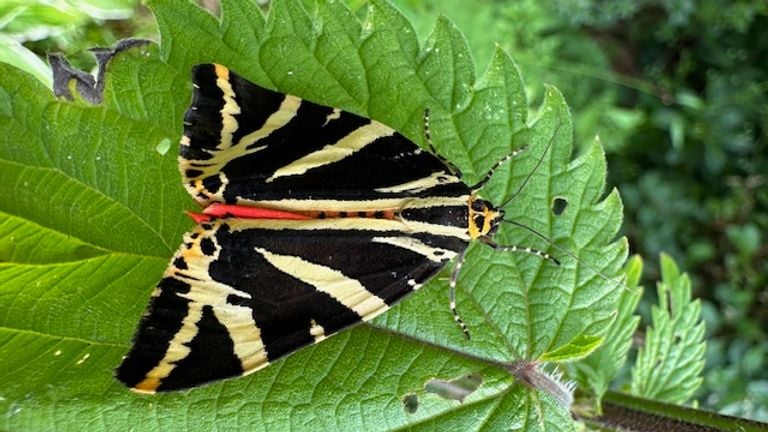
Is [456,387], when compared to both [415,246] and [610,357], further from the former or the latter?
[610,357]

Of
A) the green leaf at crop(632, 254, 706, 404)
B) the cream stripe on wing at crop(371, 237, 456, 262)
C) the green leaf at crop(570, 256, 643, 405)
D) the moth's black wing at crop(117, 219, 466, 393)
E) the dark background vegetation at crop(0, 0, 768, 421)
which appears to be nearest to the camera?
the moth's black wing at crop(117, 219, 466, 393)

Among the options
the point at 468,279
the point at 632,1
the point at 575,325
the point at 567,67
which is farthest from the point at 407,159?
the point at 632,1

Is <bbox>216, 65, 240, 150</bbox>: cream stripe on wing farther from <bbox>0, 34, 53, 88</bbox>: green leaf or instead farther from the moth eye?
the moth eye

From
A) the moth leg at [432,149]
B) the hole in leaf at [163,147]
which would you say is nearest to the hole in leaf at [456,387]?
the moth leg at [432,149]

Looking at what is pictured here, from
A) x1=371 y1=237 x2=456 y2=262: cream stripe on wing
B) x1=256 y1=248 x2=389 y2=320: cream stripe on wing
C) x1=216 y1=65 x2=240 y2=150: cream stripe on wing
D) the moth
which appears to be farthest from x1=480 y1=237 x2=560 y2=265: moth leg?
x1=216 y1=65 x2=240 y2=150: cream stripe on wing

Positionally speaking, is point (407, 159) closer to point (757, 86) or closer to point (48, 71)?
point (48, 71)
